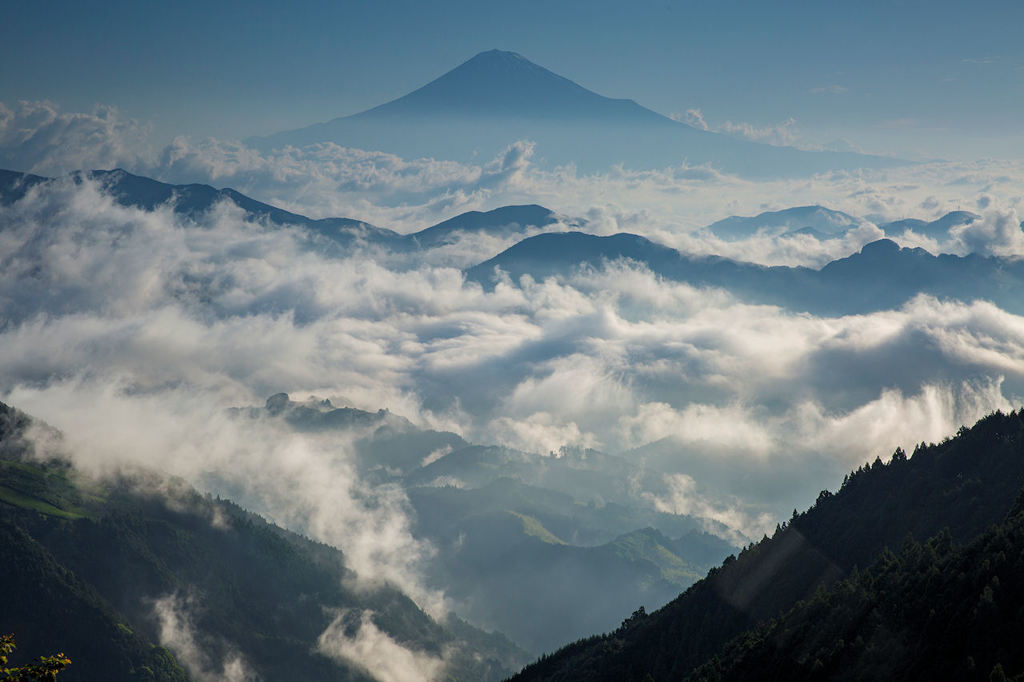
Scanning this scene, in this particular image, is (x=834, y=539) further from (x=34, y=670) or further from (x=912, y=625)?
(x=34, y=670)

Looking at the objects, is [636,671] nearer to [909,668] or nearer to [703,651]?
[703,651]

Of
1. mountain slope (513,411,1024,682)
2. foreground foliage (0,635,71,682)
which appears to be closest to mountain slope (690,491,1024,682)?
mountain slope (513,411,1024,682)

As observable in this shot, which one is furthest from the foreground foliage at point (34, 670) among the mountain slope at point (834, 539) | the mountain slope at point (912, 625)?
the mountain slope at point (834, 539)

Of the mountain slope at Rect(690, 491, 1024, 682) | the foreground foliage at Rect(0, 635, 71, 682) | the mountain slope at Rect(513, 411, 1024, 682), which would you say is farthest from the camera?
the mountain slope at Rect(513, 411, 1024, 682)

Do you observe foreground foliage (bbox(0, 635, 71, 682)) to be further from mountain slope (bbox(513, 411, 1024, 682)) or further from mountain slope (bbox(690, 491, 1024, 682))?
mountain slope (bbox(513, 411, 1024, 682))

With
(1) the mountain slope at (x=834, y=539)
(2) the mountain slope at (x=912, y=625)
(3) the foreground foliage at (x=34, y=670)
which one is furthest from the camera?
(1) the mountain slope at (x=834, y=539)

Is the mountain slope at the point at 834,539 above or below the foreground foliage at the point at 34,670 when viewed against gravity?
below

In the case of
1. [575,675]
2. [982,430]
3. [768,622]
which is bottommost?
[575,675]

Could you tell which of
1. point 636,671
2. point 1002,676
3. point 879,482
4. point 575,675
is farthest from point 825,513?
point 1002,676

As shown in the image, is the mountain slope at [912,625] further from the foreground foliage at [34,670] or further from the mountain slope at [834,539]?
the foreground foliage at [34,670]
